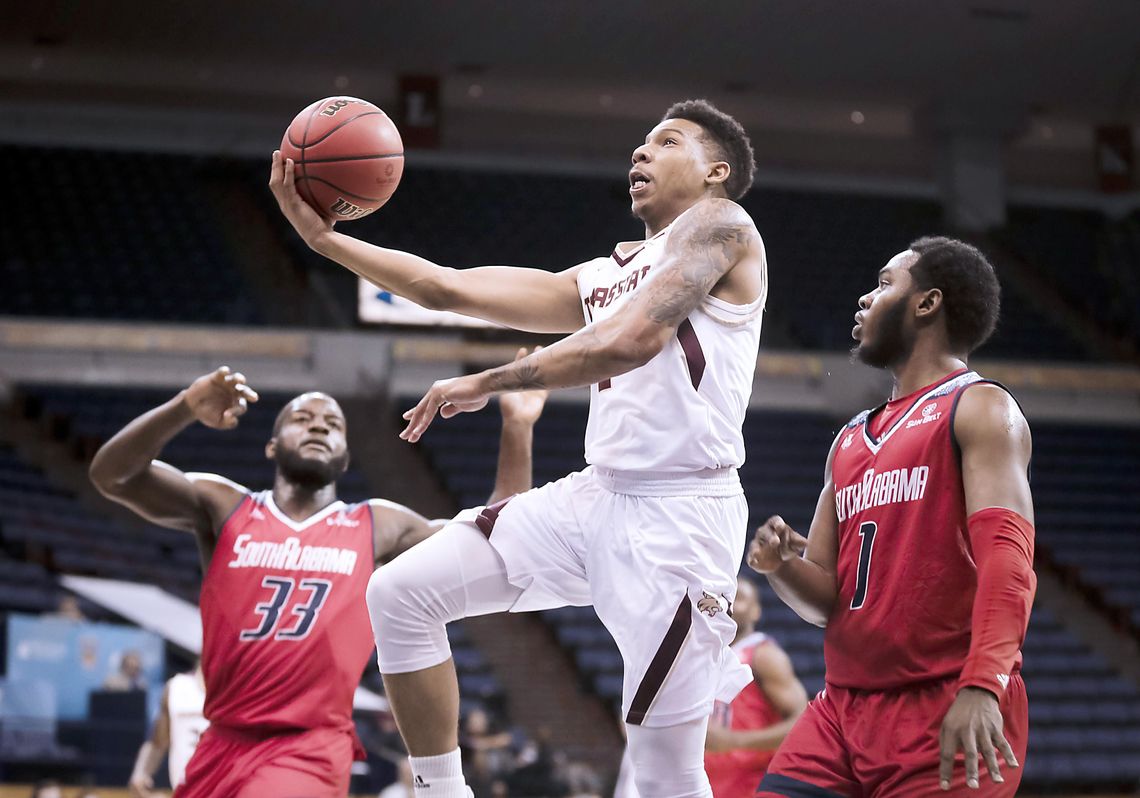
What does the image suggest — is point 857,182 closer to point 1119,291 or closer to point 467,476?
point 1119,291

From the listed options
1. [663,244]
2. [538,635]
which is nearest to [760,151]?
[538,635]

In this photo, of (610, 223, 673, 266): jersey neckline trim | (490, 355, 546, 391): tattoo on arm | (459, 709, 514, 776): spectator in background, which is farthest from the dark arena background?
(490, 355, 546, 391): tattoo on arm

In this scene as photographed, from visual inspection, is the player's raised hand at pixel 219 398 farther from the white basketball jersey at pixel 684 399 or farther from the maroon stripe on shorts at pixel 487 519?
the white basketball jersey at pixel 684 399

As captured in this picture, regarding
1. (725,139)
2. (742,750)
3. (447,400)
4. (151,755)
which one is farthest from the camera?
(151,755)

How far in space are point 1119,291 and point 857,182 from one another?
3891mm

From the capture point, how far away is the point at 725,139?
3623 mm

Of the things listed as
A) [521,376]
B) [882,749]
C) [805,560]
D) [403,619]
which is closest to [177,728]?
[403,619]

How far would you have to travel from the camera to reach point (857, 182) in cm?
2006

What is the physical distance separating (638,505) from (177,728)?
3745 mm

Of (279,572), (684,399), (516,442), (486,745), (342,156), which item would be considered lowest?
(486,745)

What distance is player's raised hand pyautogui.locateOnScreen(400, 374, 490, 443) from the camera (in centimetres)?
303

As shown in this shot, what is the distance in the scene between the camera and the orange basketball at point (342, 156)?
352 cm

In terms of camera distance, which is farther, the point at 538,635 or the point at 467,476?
the point at 467,476

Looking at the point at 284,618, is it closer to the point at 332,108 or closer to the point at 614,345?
the point at 332,108
